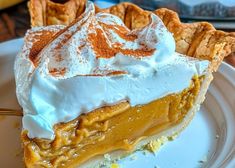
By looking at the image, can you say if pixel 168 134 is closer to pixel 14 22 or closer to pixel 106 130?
pixel 106 130

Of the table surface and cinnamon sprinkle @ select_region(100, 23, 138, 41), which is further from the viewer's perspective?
the table surface

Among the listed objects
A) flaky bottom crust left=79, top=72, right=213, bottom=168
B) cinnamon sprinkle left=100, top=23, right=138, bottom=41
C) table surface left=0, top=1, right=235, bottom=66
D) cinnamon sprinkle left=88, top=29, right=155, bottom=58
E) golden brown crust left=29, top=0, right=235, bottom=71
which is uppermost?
cinnamon sprinkle left=88, top=29, right=155, bottom=58

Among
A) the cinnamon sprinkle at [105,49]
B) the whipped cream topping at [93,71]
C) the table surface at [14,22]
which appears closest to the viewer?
the whipped cream topping at [93,71]

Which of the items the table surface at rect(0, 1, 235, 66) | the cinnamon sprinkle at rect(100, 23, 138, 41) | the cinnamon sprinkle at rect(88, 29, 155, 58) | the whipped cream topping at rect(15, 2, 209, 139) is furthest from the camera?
the table surface at rect(0, 1, 235, 66)

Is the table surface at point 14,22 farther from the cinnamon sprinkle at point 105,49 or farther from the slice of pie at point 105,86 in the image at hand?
the cinnamon sprinkle at point 105,49

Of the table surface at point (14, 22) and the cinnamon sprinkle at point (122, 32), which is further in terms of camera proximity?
the table surface at point (14, 22)

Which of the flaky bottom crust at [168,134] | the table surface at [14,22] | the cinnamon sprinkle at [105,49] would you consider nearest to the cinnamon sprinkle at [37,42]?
the cinnamon sprinkle at [105,49]

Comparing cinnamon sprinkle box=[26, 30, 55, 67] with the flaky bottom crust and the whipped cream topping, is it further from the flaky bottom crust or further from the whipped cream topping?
the flaky bottom crust

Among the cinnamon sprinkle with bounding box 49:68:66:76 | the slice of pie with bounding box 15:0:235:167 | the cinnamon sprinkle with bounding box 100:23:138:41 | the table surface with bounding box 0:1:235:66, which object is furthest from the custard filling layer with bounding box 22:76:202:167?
the table surface with bounding box 0:1:235:66

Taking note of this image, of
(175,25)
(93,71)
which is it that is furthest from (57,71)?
(175,25)
